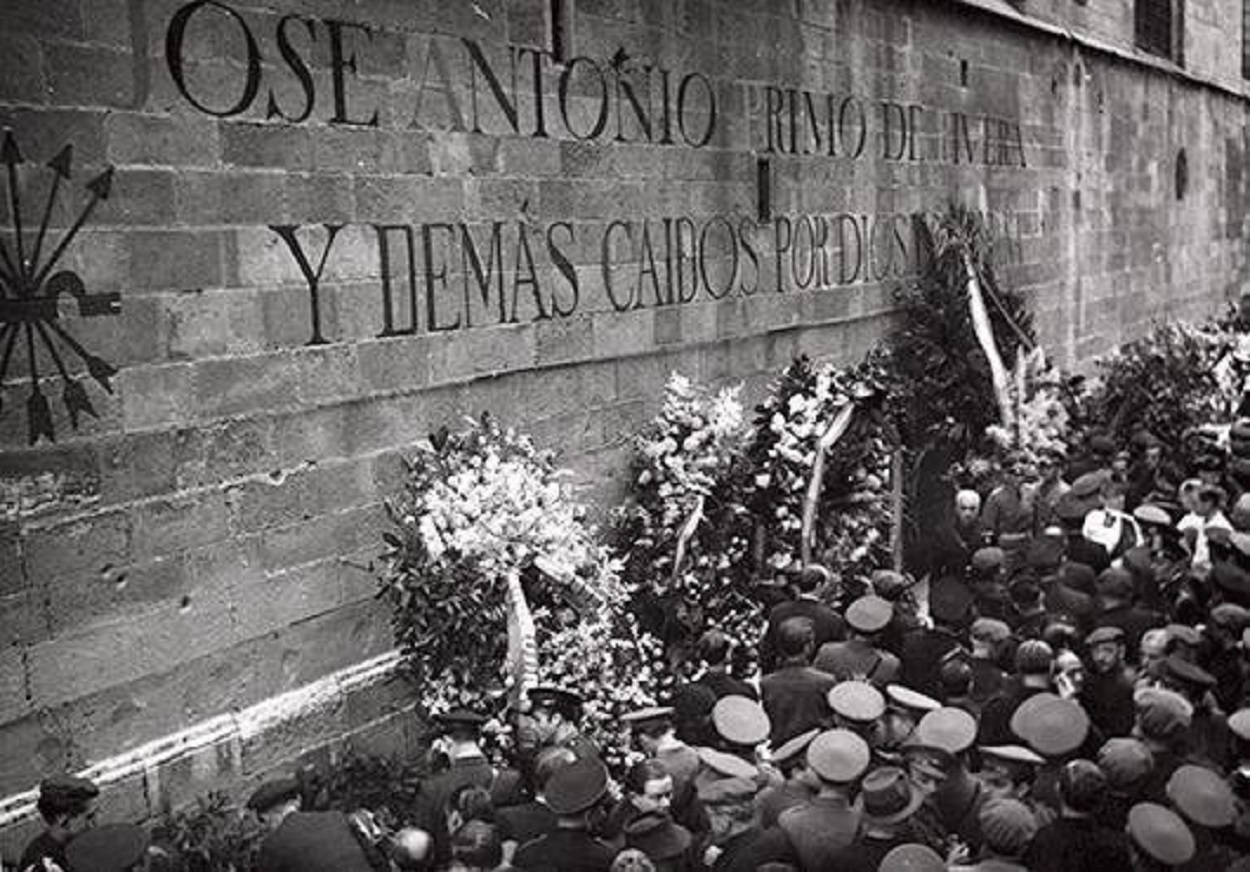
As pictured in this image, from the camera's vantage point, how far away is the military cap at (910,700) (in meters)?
5.68

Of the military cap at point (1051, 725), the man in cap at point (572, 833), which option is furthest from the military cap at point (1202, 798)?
the man in cap at point (572, 833)

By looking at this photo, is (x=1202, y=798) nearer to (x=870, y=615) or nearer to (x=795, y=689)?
(x=795, y=689)

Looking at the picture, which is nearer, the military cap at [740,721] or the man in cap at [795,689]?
the military cap at [740,721]

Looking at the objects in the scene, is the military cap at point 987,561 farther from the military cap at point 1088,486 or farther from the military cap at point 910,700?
the military cap at point 910,700

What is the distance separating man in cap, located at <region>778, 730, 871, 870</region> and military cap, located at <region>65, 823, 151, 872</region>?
216 centimetres

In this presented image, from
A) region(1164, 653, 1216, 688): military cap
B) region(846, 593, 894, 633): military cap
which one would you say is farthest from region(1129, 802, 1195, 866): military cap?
region(846, 593, 894, 633): military cap

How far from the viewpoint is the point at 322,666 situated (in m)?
7.24

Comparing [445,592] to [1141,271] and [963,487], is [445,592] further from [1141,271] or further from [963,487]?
[1141,271]

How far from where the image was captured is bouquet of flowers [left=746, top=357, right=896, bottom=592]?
923 cm

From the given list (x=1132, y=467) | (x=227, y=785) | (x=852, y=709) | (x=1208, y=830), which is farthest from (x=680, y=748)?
(x=1132, y=467)

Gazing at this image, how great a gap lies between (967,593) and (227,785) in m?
3.52

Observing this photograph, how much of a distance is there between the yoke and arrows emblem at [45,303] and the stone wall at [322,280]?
0.05 feet

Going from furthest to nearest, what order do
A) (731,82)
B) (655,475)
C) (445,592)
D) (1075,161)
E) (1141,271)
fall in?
(1141,271) → (1075,161) → (731,82) → (655,475) → (445,592)

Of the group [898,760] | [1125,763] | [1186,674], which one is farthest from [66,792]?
[1186,674]
